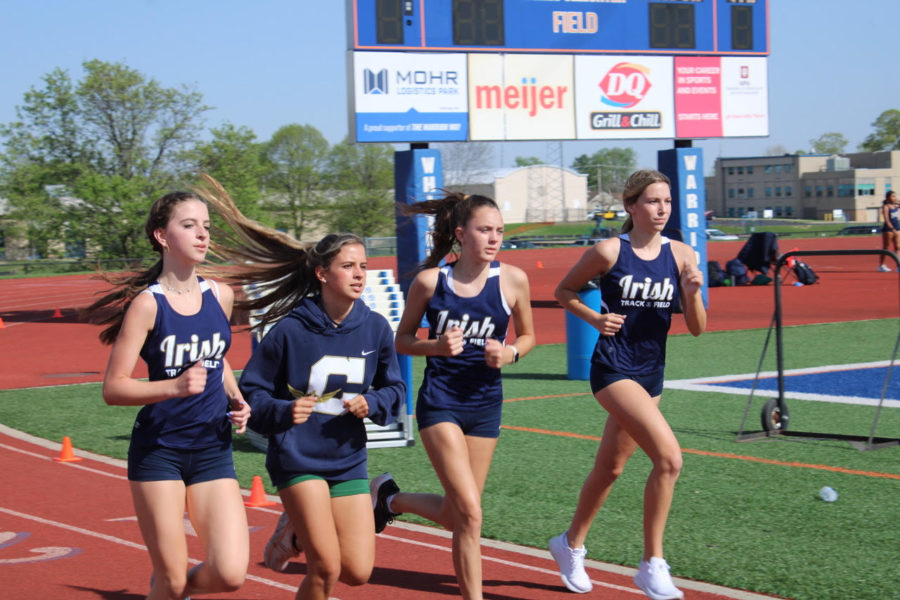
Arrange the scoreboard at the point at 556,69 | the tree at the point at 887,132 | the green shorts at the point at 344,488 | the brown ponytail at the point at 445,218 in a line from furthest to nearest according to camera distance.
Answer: the tree at the point at 887,132
the scoreboard at the point at 556,69
the brown ponytail at the point at 445,218
the green shorts at the point at 344,488

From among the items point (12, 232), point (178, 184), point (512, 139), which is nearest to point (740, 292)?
point (512, 139)

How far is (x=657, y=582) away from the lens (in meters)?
Result: 5.13

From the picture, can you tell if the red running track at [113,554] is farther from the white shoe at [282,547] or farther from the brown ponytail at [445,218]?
the brown ponytail at [445,218]

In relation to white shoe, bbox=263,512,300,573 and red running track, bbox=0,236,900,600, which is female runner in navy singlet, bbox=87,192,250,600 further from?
red running track, bbox=0,236,900,600

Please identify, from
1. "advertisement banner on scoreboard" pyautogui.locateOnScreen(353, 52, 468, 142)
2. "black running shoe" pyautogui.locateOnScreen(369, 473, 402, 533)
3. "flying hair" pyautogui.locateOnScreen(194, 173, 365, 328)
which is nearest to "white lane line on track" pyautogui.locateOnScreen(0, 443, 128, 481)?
"black running shoe" pyautogui.locateOnScreen(369, 473, 402, 533)

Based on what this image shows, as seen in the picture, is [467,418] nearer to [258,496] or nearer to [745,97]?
[258,496]

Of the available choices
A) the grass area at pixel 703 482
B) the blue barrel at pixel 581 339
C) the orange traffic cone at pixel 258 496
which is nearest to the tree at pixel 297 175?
the blue barrel at pixel 581 339

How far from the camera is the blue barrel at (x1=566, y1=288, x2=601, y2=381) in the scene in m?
13.4

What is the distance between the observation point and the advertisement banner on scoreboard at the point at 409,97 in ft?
68.9

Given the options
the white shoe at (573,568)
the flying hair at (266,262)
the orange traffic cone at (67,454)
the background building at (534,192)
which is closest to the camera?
the flying hair at (266,262)

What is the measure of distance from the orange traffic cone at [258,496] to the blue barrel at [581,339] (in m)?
6.18

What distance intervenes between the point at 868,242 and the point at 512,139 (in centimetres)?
3473

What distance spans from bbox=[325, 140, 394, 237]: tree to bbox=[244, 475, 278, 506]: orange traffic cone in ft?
190

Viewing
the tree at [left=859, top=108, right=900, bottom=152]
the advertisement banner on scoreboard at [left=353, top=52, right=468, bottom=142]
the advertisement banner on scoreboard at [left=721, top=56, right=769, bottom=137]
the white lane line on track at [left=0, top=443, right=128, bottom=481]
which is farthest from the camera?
the tree at [left=859, top=108, right=900, bottom=152]
